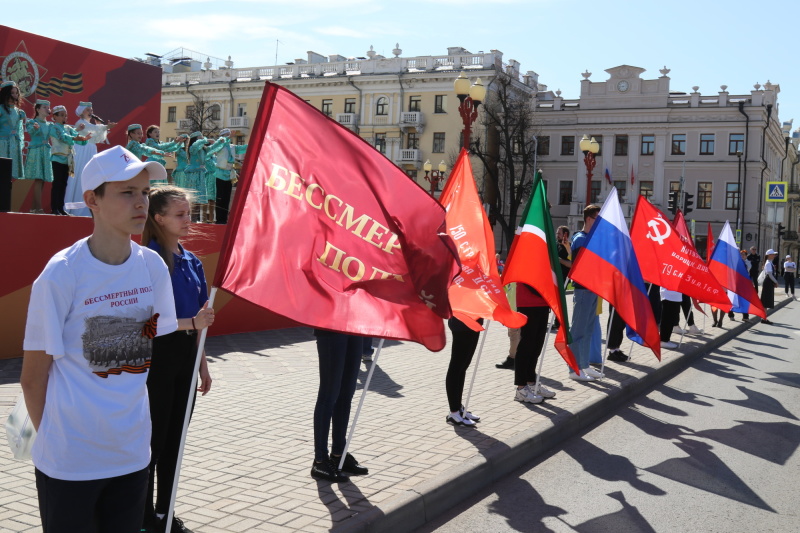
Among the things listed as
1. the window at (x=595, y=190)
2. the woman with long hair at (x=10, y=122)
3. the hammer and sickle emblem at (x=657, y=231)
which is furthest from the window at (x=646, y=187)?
the woman with long hair at (x=10, y=122)

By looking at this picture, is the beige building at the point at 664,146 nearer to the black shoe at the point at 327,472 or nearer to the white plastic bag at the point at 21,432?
the black shoe at the point at 327,472

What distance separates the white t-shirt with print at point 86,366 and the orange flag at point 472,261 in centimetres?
404

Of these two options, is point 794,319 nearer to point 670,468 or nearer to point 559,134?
point 670,468

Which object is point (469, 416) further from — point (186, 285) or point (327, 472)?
point (186, 285)

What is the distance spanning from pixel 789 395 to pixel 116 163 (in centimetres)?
986

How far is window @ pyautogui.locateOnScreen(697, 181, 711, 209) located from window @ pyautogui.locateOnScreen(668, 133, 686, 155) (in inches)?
117

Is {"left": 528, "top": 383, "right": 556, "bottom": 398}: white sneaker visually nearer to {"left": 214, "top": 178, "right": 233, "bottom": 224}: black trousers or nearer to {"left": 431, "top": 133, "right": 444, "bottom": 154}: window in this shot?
{"left": 214, "top": 178, "right": 233, "bottom": 224}: black trousers

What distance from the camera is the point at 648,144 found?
65750 millimetres

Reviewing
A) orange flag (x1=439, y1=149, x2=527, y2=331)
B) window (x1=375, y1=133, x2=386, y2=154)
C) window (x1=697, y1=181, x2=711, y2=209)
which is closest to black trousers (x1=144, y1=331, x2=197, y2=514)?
orange flag (x1=439, y1=149, x2=527, y2=331)

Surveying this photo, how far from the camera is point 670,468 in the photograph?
6652 mm

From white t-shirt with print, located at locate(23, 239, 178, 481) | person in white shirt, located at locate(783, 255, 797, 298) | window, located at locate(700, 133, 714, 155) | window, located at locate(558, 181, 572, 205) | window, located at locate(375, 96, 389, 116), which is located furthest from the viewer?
window, located at locate(558, 181, 572, 205)

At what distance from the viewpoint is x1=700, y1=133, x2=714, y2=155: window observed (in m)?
64.2

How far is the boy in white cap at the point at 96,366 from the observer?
2689 millimetres

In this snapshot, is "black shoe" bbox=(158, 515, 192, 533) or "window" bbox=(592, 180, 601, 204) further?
"window" bbox=(592, 180, 601, 204)
